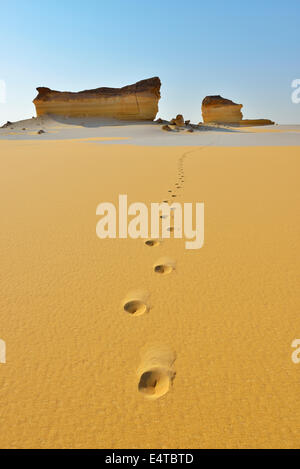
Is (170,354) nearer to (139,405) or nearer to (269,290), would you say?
(139,405)

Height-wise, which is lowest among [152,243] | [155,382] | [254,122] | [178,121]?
[155,382]

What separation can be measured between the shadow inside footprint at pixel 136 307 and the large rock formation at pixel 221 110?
40.1 meters

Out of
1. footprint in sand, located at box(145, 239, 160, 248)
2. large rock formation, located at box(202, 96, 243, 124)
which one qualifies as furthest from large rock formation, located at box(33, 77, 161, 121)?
footprint in sand, located at box(145, 239, 160, 248)

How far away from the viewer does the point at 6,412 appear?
74 centimetres

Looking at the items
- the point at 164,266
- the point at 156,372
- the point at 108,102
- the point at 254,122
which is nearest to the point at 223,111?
the point at 254,122

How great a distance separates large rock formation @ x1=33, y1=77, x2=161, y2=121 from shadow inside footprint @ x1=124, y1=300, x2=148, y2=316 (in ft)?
87.3

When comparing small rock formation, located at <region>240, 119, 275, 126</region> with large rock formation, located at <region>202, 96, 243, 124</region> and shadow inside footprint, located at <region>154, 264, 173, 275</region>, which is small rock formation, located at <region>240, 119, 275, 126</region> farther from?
shadow inside footprint, located at <region>154, 264, 173, 275</region>

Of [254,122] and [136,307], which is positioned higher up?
[254,122]

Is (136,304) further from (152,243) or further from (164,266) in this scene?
(152,243)

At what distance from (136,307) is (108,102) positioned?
27.4m

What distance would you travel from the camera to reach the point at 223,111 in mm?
37375

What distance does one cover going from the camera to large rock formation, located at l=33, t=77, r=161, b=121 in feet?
81.7

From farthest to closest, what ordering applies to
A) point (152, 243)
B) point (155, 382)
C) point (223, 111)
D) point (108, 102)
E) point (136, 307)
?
point (223, 111), point (108, 102), point (152, 243), point (136, 307), point (155, 382)

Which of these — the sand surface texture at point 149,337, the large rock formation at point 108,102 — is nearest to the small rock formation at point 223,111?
the large rock formation at point 108,102
